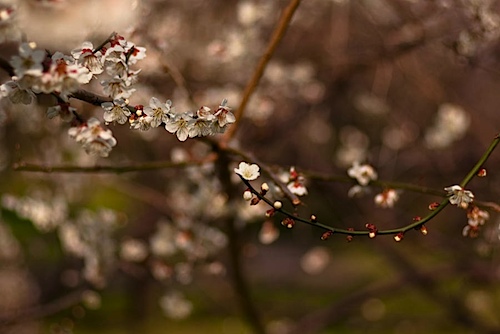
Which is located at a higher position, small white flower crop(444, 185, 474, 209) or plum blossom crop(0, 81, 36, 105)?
plum blossom crop(0, 81, 36, 105)

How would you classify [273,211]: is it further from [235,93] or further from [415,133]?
[415,133]

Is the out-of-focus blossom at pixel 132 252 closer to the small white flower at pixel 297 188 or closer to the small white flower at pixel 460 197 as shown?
the small white flower at pixel 297 188

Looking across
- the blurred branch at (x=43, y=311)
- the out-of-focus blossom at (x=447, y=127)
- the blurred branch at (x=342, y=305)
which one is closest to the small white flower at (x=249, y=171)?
the blurred branch at (x=43, y=311)

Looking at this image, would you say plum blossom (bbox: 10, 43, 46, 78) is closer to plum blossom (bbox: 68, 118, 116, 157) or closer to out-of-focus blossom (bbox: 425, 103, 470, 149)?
plum blossom (bbox: 68, 118, 116, 157)

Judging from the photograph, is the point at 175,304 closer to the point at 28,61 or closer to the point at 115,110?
the point at 115,110

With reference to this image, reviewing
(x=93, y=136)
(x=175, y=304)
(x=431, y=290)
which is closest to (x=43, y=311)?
(x=175, y=304)

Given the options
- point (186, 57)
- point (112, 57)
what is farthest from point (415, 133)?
point (112, 57)

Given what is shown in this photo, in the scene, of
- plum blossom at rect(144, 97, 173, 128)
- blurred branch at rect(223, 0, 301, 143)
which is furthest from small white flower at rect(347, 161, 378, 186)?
plum blossom at rect(144, 97, 173, 128)

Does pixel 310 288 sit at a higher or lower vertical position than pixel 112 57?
higher
